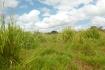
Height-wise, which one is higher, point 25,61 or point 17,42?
point 17,42

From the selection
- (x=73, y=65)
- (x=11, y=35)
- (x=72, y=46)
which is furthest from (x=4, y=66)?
(x=72, y=46)

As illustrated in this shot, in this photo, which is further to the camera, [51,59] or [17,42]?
[51,59]

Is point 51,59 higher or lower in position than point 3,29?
lower

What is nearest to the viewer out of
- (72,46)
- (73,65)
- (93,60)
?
(73,65)

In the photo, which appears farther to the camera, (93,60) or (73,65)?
(93,60)

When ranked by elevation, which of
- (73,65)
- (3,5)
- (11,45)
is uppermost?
(3,5)

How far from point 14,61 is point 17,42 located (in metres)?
0.44

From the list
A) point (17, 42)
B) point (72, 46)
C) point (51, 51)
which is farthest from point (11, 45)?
point (72, 46)

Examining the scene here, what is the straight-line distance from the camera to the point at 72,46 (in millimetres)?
9883

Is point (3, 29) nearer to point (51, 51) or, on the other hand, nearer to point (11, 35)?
point (11, 35)

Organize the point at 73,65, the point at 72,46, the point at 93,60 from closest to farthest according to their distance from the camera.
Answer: the point at 73,65 → the point at 93,60 → the point at 72,46

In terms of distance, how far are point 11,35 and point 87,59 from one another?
2.55m

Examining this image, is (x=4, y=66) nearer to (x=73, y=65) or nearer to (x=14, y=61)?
(x=14, y=61)

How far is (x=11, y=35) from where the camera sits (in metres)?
6.08
